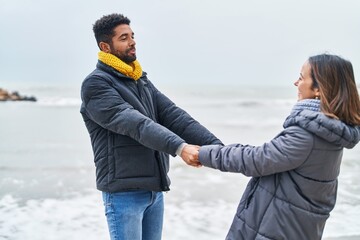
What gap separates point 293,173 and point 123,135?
741mm

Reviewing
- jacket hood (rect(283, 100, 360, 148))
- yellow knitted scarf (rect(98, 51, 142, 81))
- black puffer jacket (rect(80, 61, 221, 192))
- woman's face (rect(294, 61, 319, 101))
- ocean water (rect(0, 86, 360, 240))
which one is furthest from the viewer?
ocean water (rect(0, 86, 360, 240))

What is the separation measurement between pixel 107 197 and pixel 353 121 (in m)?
1.08

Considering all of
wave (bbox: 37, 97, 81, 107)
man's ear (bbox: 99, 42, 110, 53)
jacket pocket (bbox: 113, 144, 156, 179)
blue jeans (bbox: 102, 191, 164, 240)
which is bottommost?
wave (bbox: 37, 97, 81, 107)

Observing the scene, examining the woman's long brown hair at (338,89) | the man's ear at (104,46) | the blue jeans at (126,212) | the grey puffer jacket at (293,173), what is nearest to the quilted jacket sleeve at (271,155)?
the grey puffer jacket at (293,173)

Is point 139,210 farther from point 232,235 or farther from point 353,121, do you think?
point 353,121

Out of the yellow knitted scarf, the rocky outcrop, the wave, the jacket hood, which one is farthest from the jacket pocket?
the rocky outcrop

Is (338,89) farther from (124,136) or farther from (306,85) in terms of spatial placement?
(124,136)

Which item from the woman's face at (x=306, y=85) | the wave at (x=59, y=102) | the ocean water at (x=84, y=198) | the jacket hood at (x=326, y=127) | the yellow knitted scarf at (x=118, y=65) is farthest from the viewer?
the wave at (x=59, y=102)

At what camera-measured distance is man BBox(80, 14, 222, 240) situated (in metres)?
1.90

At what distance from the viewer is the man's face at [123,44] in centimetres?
203

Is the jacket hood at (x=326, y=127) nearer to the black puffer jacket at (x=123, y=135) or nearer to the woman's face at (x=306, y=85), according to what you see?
the woman's face at (x=306, y=85)

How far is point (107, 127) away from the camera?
75.0 inches

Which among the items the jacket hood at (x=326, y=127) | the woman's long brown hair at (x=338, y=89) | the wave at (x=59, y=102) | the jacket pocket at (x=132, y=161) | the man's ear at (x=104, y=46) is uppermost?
the man's ear at (x=104, y=46)

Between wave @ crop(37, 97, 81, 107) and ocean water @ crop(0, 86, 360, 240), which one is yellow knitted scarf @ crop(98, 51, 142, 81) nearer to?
ocean water @ crop(0, 86, 360, 240)
